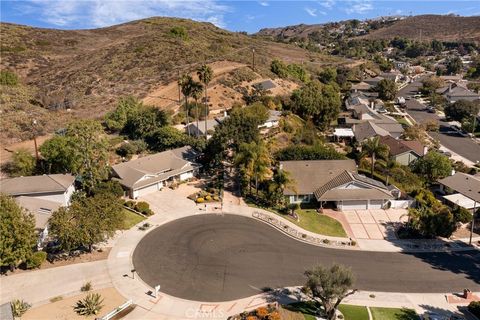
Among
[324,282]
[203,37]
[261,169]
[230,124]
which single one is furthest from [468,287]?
[203,37]

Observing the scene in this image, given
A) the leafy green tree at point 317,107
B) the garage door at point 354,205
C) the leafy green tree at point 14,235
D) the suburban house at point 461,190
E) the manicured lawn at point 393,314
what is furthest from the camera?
the leafy green tree at point 317,107

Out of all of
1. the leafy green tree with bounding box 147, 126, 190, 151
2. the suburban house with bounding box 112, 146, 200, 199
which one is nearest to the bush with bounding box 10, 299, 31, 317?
the suburban house with bounding box 112, 146, 200, 199

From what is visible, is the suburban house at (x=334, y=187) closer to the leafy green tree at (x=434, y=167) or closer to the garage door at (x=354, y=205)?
the garage door at (x=354, y=205)

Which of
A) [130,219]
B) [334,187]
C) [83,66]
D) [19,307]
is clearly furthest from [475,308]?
[83,66]

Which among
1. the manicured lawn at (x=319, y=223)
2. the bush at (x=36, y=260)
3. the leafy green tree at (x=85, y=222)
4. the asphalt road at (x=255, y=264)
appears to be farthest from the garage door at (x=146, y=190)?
the manicured lawn at (x=319, y=223)

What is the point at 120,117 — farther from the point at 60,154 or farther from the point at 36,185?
the point at 36,185

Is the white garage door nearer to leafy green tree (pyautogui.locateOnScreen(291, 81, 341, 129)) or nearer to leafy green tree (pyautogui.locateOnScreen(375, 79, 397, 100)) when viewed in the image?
leafy green tree (pyautogui.locateOnScreen(291, 81, 341, 129))
